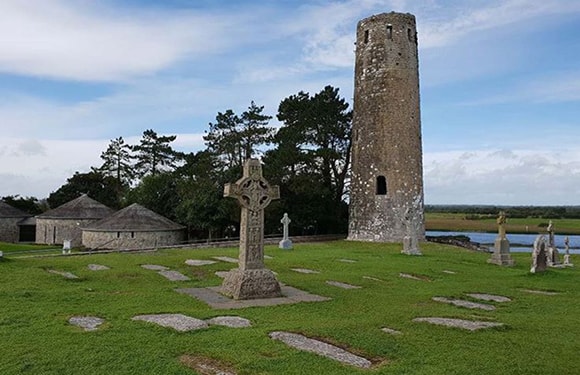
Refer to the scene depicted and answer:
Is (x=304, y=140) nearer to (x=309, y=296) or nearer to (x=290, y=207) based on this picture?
(x=290, y=207)

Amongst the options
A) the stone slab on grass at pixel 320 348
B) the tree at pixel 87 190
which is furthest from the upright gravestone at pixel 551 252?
the tree at pixel 87 190

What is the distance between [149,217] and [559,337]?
30.5m

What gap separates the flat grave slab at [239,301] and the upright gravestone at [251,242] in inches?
8.8

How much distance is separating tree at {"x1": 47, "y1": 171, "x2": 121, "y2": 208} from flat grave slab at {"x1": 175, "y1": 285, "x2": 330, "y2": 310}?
A: 48.3 m

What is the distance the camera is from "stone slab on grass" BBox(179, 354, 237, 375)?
5.83 m

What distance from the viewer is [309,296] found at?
10.8 metres

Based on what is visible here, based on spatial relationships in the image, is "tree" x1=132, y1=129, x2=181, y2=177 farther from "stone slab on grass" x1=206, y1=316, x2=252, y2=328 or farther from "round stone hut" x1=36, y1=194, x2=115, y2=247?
"stone slab on grass" x1=206, y1=316, x2=252, y2=328

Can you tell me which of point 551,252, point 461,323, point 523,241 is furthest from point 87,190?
point 461,323

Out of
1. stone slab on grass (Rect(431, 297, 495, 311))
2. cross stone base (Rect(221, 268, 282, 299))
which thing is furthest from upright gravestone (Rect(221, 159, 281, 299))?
stone slab on grass (Rect(431, 297, 495, 311))

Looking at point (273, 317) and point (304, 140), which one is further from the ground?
point (304, 140)

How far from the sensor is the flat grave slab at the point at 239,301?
974 centimetres

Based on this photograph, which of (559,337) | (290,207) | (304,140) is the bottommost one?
(559,337)

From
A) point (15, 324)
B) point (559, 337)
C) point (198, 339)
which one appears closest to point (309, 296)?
point (198, 339)

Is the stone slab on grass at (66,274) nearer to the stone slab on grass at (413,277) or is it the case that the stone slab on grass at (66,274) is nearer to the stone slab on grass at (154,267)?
the stone slab on grass at (154,267)
